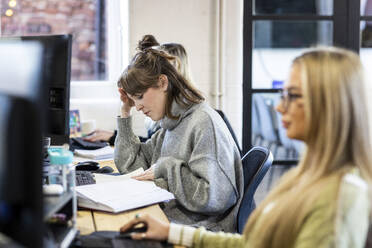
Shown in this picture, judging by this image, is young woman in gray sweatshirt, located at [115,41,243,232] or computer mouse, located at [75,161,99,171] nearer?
young woman in gray sweatshirt, located at [115,41,243,232]

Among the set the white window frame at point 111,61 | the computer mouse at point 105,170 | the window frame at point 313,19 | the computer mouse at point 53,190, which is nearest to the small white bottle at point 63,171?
the computer mouse at point 53,190

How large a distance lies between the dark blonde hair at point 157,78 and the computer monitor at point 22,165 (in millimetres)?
1180

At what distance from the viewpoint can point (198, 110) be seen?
2057mm

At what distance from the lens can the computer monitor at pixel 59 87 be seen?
195cm

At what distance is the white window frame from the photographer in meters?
3.85

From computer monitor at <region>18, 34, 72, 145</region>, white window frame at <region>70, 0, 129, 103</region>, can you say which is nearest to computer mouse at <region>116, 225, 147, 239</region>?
computer monitor at <region>18, 34, 72, 145</region>

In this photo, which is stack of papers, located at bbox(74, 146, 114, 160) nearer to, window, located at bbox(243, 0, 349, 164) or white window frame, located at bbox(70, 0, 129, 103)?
white window frame, located at bbox(70, 0, 129, 103)

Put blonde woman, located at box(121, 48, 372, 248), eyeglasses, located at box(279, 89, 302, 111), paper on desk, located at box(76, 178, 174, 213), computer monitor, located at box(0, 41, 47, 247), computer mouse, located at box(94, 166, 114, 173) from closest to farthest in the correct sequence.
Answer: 1. computer monitor, located at box(0, 41, 47, 247)
2. blonde woman, located at box(121, 48, 372, 248)
3. eyeglasses, located at box(279, 89, 302, 111)
4. paper on desk, located at box(76, 178, 174, 213)
5. computer mouse, located at box(94, 166, 114, 173)

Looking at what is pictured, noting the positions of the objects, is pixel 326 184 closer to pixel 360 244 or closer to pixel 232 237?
pixel 360 244

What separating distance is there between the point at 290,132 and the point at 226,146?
0.80 metres

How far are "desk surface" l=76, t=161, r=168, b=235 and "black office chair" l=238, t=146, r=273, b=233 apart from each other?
367 millimetres

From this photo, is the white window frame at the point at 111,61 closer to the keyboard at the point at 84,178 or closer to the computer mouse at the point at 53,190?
the keyboard at the point at 84,178

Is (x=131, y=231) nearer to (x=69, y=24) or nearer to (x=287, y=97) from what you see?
(x=287, y=97)

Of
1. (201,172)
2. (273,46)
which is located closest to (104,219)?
(201,172)
